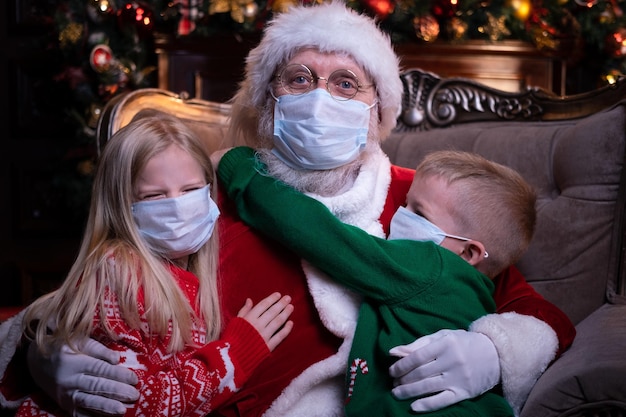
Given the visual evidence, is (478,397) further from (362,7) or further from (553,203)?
→ (362,7)

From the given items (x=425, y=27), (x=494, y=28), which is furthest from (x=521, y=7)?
(x=425, y=27)

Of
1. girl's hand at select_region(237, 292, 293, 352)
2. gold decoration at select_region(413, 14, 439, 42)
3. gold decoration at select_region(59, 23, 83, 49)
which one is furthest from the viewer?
gold decoration at select_region(413, 14, 439, 42)

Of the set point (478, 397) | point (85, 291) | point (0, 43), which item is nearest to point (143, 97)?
point (85, 291)

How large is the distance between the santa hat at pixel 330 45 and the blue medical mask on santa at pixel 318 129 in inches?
4.2

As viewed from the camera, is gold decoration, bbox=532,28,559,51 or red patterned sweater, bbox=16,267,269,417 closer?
red patterned sweater, bbox=16,267,269,417

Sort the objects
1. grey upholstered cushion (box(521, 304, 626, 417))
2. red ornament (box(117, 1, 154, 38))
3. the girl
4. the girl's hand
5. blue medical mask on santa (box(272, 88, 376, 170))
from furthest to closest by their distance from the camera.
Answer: red ornament (box(117, 1, 154, 38)) → blue medical mask on santa (box(272, 88, 376, 170)) → the girl's hand → the girl → grey upholstered cushion (box(521, 304, 626, 417))

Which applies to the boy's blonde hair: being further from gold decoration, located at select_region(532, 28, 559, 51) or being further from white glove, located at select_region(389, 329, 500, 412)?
gold decoration, located at select_region(532, 28, 559, 51)

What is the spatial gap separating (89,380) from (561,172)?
1462 millimetres

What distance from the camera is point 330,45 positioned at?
6.11 feet

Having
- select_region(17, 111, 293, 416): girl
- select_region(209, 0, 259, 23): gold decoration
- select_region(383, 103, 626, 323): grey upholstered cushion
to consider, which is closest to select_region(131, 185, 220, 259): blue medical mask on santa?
select_region(17, 111, 293, 416): girl

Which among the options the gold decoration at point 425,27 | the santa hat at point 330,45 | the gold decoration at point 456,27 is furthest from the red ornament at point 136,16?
the santa hat at point 330,45

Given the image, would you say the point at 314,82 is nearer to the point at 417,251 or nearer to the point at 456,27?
the point at 417,251

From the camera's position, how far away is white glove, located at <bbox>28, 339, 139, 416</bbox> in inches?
60.0

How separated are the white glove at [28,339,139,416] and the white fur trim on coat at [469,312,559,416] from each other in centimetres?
80
